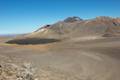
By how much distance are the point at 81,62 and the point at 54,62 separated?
3.30m

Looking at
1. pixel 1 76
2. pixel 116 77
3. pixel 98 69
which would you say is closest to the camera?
pixel 1 76

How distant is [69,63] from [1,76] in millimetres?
13316

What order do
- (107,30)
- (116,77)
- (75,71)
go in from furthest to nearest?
(107,30) → (75,71) → (116,77)

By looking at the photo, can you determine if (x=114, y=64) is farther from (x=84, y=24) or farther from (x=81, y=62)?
(x=84, y=24)

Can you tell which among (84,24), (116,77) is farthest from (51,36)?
(116,77)

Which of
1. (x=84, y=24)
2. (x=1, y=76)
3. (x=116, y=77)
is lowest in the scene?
(x=116, y=77)

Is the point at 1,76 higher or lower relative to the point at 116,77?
higher

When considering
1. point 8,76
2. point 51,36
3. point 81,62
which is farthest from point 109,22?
point 8,76

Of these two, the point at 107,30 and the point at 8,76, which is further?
the point at 107,30

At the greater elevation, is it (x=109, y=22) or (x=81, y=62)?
(x=109, y=22)

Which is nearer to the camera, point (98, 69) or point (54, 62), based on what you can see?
point (98, 69)

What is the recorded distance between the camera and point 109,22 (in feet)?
374

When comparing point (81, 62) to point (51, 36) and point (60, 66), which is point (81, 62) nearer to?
point (60, 66)

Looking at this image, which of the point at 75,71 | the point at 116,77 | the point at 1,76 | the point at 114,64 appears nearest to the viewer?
the point at 1,76
